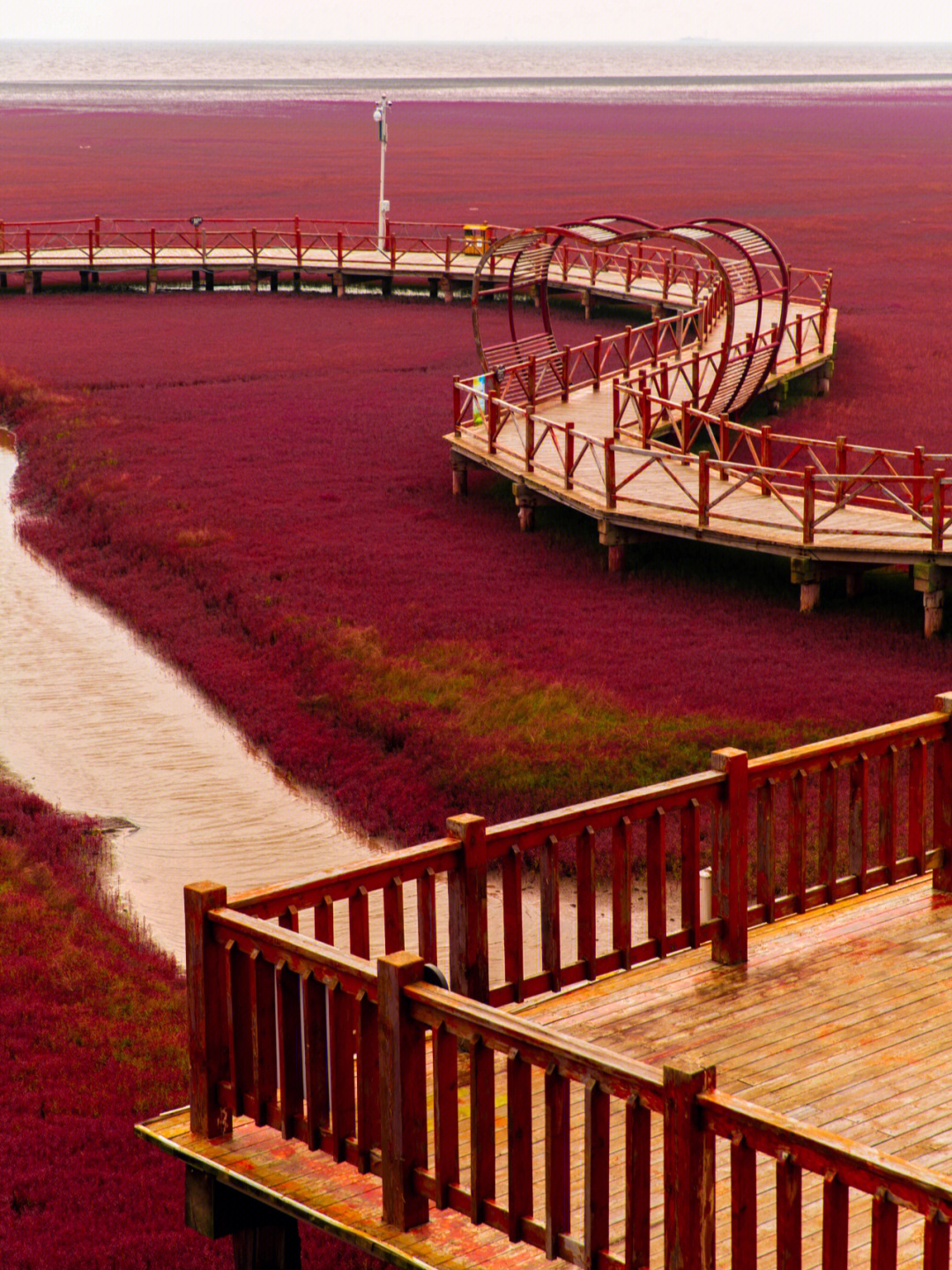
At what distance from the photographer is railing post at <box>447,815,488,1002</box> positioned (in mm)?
6625

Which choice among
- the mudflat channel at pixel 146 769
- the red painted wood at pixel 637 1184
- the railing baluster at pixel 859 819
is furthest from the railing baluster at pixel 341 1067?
the mudflat channel at pixel 146 769

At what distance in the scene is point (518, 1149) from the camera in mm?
5121

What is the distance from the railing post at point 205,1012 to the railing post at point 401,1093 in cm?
80

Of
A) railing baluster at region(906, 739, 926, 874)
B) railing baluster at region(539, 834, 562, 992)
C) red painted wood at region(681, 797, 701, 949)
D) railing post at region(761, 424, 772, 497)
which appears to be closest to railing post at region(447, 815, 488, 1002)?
railing baluster at region(539, 834, 562, 992)

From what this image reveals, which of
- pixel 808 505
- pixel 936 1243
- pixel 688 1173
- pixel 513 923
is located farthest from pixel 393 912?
pixel 808 505

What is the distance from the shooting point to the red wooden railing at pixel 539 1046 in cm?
466

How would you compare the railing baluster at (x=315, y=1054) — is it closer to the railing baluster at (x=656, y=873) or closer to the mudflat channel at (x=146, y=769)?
the railing baluster at (x=656, y=873)

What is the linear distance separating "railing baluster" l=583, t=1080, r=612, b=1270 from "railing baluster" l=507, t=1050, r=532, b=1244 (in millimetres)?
221

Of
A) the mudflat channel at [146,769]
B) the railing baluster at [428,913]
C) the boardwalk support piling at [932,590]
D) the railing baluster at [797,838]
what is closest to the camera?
the railing baluster at [428,913]

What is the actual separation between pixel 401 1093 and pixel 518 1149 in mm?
405

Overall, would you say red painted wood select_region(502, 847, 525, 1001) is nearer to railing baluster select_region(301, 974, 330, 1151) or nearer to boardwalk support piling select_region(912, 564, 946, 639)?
railing baluster select_region(301, 974, 330, 1151)

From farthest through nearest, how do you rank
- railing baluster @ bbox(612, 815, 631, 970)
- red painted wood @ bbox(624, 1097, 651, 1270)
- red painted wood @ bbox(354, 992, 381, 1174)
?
railing baluster @ bbox(612, 815, 631, 970), red painted wood @ bbox(354, 992, 381, 1174), red painted wood @ bbox(624, 1097, 651, 1270)

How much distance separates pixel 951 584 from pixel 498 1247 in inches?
443

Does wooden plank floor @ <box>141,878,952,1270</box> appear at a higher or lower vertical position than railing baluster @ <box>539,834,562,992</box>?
lower
